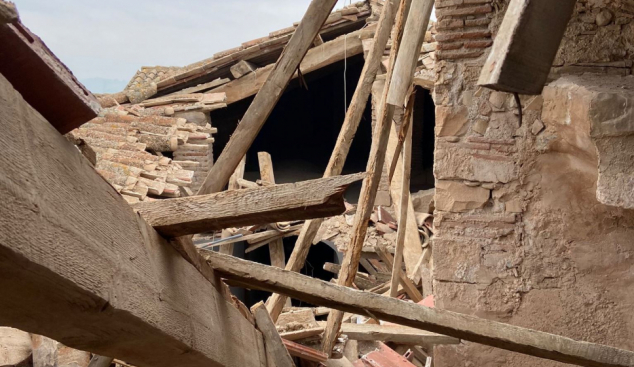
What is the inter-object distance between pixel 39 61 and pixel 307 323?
356 cm

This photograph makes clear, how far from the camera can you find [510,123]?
11.7 ft

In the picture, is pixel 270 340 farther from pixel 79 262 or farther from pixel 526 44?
pixel 526 44

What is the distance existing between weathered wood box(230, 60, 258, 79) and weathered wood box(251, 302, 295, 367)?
9.52m

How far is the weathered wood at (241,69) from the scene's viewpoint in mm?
12008

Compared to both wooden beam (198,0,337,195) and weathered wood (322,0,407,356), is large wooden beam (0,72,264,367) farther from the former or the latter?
weathered wood (322,0,407,356)

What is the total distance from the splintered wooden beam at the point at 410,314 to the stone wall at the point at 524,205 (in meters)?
0.96

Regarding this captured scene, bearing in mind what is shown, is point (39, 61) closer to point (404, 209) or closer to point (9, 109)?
point (9, 109)

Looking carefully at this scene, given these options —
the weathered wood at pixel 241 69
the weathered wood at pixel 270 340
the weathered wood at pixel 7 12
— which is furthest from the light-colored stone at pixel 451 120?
the weathered wood at pixel 241 69

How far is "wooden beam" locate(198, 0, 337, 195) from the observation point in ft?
11.2

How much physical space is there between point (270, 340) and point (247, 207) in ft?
3.84

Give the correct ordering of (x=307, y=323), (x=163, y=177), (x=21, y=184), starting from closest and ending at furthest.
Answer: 1. (x=21, y=184)
2. (x=307, y=323)
3. (x=163, y=177)

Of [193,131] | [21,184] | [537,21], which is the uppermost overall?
[193,131]

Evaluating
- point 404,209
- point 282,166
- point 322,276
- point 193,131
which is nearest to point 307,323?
point 404,209

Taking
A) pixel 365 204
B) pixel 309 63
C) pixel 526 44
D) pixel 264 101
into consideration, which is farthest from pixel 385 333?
pixel 309 63
